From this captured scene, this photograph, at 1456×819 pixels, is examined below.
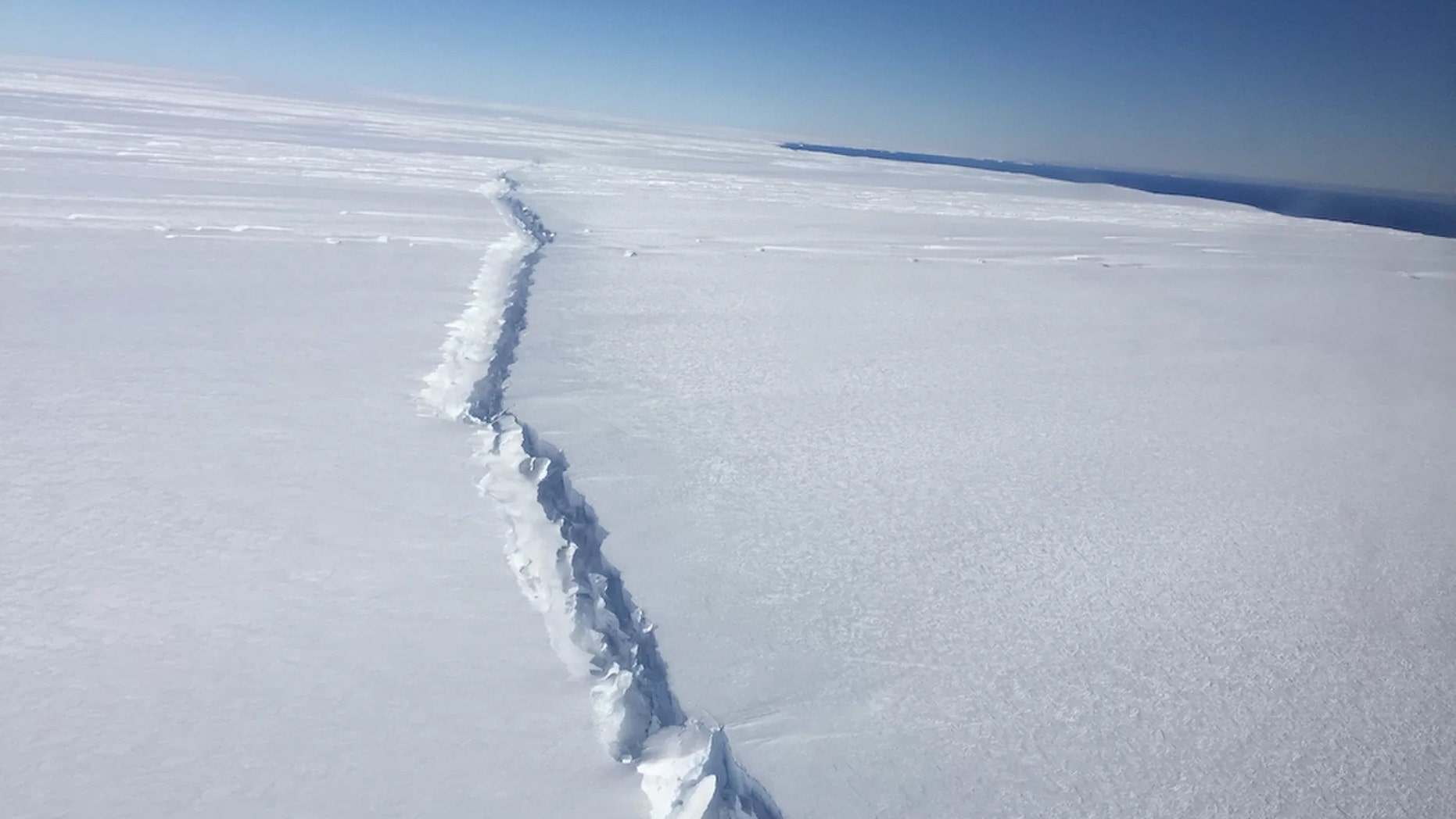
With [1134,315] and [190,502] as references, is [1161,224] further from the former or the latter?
[190,502]

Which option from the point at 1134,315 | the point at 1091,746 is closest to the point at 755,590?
the point at 1091,746

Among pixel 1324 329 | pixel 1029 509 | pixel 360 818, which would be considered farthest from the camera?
pixel 1324 329

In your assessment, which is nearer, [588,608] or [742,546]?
[588,608]

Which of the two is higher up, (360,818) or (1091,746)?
(1091,746)
